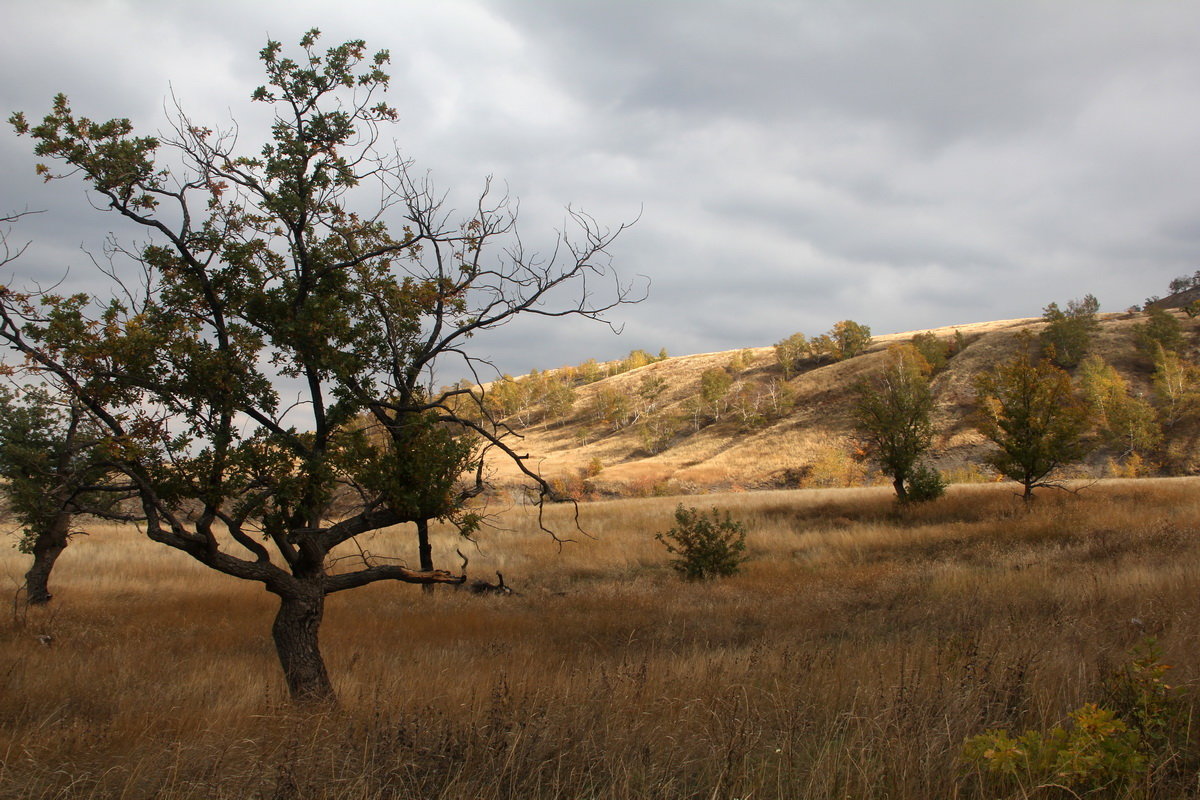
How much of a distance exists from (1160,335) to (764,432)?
43.3 metres

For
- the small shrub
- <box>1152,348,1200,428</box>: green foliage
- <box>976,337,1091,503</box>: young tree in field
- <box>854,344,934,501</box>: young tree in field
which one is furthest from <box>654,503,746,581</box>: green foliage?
<box>1152,348,1200,428</box>: green foliage

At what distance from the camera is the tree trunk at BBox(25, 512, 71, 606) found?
1294cm

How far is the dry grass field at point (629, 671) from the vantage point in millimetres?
3775

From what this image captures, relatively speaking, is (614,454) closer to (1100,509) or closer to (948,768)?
(1100,509)

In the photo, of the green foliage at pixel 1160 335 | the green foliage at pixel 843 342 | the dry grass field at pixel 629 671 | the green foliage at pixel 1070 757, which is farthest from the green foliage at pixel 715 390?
the green foliage at pixel 1070 757

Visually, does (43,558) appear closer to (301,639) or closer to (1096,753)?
(301,639)

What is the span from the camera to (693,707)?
4.86 metres

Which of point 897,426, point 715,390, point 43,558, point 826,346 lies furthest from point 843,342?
point 43,558

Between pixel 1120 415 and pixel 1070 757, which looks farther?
pixel 1120 415

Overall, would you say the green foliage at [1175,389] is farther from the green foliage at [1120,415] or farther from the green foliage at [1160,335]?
the green foliage at [1160,335]

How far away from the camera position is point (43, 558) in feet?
44.0

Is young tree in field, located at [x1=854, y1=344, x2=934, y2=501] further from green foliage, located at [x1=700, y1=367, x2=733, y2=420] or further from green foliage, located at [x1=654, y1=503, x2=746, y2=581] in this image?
green foliage, located at [x1=700, y1=367, x2=733, y2=420]

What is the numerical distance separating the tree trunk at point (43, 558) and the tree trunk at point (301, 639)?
9.18 metres

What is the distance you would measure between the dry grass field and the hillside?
3008cm
